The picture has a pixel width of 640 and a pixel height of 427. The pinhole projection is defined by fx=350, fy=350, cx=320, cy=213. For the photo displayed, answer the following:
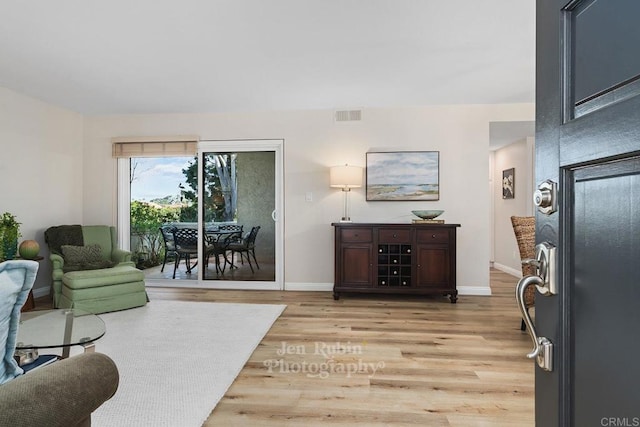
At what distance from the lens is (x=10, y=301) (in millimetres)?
934

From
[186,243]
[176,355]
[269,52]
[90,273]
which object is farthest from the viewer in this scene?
[186,243]

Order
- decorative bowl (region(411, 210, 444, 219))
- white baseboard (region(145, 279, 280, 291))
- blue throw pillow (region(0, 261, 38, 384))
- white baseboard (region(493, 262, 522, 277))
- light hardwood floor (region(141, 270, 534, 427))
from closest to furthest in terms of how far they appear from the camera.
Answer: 1. blue throw pillow (region(0, 261, 38, 384))
2. light hardwood floor (region(141, 270, 534, 427))
3. decorative bowl (region(411, 210, 444, 219))
4. white baseboard (region(145, 279, 280, 291))
5. white baseboard (region(493, 262, 522, 277))

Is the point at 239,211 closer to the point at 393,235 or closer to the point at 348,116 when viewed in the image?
the point at 348,116

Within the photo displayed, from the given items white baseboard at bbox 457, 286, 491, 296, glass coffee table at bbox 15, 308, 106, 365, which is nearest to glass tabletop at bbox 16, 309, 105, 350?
glass coffee table at bbox 15, 308, 106, 365

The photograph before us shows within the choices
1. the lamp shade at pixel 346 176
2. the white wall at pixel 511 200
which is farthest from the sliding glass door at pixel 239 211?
the white wall at pixel 511 200

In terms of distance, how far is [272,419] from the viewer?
5.86 ft

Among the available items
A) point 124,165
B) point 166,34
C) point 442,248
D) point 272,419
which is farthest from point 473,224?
point 124,165

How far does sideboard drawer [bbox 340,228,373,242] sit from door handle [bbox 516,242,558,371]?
3405 mm

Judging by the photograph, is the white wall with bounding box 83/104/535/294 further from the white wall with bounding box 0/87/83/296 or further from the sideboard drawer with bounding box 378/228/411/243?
the sideboard drawer with bounding box 378/228/411/243

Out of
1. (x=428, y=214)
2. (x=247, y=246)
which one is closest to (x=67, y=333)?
(x=247, y=246)

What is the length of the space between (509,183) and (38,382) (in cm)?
646

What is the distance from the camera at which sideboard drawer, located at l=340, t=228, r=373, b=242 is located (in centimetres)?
410

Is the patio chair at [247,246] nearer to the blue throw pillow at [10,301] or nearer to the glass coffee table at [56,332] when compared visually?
the glass coffee table at [56,332]

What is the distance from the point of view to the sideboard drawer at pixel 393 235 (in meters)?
4.05
